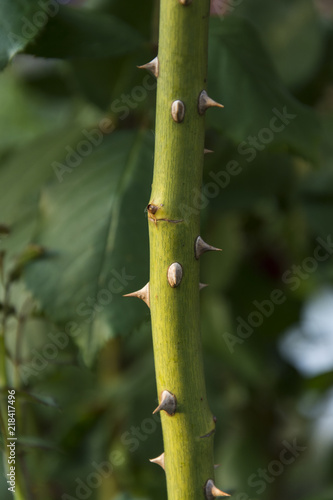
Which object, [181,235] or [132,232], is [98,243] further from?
[181,235]

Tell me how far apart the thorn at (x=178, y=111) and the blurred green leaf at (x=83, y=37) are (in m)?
0.15

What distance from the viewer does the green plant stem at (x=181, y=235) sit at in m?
0.21

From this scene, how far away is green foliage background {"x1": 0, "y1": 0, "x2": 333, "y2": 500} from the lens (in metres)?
0.33

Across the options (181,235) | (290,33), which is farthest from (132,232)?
(290,33)

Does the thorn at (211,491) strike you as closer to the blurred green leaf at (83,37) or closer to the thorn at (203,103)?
the thorn at (203,103)

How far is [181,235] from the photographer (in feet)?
0.69

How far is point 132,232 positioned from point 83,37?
12 cm

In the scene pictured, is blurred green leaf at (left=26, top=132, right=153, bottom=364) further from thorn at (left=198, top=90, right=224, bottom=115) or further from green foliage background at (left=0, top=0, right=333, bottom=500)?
thorn at (left=198, top=90, right=224, bottom=115)

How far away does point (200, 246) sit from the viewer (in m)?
0.21

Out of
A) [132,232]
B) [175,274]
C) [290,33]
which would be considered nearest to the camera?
[175,274]

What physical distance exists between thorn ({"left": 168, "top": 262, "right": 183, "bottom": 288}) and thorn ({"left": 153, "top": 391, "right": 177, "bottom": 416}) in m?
0.04

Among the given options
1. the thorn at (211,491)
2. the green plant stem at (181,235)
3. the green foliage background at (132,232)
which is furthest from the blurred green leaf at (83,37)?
the thorn at (211,491)

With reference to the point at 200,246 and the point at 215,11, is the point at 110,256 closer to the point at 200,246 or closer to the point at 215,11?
the point at 200,246

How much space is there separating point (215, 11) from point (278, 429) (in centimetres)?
47
